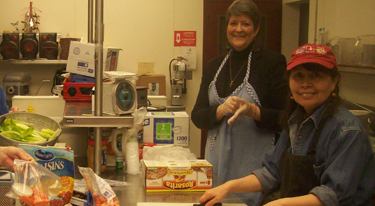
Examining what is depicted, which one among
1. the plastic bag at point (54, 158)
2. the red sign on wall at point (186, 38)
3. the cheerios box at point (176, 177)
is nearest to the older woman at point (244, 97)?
the cheerios box at point (176, 177)

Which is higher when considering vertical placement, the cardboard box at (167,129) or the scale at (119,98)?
the scale at (119,98)

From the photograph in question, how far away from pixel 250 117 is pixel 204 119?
0.82ft

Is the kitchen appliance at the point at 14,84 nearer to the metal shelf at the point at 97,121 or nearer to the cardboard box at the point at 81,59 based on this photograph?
the cardboard box at the point at 81,59

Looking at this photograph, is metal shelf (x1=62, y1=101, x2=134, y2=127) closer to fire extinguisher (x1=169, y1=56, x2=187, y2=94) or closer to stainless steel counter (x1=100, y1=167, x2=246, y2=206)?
stainless steel counter (x1=100, y1=167, x2=246, y2=206)

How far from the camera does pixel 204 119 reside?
2.14 meters

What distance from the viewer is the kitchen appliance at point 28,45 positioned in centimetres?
461

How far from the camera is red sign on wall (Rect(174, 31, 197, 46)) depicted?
208 inches

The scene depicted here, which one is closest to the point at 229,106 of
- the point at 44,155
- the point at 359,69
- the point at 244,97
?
the point at 244,97

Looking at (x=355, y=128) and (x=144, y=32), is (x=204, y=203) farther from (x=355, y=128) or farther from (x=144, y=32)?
(x=144, y=32)

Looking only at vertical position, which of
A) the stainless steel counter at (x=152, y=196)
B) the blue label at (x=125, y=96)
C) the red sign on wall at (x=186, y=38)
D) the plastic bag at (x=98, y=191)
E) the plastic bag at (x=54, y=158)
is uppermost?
the red sign on wall at (x=186, y=38)

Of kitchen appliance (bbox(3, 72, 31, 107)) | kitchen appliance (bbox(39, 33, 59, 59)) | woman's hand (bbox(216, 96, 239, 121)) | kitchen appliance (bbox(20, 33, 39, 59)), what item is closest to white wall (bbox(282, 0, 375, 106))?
woman's hand (bbox(216, 96, 239, 121))

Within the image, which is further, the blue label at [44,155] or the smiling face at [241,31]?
the smiling face at [241,31]

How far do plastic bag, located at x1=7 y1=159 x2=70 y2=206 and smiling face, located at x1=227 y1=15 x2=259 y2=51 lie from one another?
1.22 m

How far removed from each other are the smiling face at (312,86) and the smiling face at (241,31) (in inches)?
29.5
